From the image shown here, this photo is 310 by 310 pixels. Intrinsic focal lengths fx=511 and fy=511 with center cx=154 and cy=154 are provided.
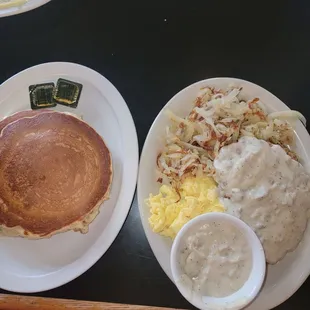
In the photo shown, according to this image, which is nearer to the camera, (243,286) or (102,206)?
(243,286)

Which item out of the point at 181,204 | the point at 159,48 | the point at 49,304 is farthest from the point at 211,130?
the point at 49,304

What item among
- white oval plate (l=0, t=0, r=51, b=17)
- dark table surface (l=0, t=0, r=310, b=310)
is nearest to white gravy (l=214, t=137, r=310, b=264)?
dark table surface (l=0, t=0, r=310, b=310)

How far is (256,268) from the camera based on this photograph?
5.09 ft

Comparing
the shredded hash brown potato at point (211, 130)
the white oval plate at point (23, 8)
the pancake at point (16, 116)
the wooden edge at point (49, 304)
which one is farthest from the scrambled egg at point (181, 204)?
the white oval plate at point (23, 8)

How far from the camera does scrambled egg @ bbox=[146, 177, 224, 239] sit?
1.71 metres

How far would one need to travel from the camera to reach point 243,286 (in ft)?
5.16

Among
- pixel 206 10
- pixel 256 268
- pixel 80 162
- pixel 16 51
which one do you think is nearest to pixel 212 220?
pixel 256 268

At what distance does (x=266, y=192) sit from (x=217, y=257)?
0.26 meters

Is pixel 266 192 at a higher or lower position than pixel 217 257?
higher

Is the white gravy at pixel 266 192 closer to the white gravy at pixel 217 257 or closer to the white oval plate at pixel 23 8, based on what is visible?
the white gravy at pixel 217 257

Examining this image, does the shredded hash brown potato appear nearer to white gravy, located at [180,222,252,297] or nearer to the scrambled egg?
the scrambled egg

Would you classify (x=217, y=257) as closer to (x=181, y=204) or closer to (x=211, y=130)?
(x=181, y=204)

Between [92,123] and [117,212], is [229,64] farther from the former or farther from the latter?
[117,212]

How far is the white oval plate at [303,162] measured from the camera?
69.2 inches
